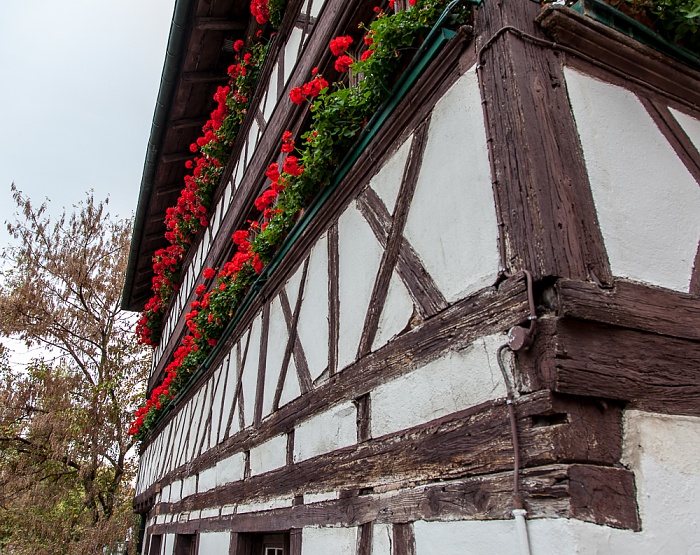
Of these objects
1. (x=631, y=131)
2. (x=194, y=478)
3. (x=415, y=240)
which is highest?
(x=631, y=131)

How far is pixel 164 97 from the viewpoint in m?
8.95

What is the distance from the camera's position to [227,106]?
8188 mm

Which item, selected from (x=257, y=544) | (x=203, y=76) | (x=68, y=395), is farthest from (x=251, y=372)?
(x=68, y=395)

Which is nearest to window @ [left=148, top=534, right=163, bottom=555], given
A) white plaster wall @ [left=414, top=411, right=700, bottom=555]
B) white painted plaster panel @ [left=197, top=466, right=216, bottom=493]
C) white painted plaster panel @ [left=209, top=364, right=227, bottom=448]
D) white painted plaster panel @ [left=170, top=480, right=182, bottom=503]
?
white painted plaster panel @ [left=170, top=480, right=182, bottom=503]

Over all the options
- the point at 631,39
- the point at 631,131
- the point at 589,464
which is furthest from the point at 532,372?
the point at 631,39

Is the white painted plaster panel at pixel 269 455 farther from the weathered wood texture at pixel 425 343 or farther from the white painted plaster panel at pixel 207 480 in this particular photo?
the white painted plaster panel at pixel 207 480

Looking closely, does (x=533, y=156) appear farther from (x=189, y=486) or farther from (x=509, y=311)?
A: (x=189, y=486)

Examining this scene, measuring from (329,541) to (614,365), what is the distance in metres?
1.93

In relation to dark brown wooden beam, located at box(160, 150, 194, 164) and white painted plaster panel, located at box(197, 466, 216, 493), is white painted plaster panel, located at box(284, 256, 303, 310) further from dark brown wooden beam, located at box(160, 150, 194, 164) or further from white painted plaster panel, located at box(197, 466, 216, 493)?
dark brown wooden beam, located at box(160, 150, 194, 164)

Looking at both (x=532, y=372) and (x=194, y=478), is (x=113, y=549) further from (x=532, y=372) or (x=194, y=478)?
(x=532, y=372)

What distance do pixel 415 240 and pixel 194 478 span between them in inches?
215

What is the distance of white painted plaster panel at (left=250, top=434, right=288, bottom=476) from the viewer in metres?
4.11

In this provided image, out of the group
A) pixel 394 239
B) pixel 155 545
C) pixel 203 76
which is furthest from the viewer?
pixel 155 545

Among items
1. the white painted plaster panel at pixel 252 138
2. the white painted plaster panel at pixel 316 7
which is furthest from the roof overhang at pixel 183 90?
the white painted plaster panel at pixel 316 7
